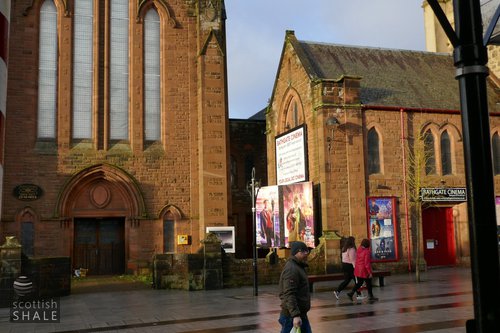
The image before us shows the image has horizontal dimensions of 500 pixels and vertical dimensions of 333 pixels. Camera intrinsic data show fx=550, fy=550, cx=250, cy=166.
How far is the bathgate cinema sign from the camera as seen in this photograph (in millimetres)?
24812

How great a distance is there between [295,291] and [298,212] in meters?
18.9

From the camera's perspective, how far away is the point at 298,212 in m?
25.3

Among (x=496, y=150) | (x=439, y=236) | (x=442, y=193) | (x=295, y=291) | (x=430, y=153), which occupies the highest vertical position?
(x=496, y=150)

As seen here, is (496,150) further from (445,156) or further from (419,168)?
(419,168)

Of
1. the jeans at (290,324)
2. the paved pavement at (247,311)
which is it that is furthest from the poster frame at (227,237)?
the jeans at (290,324)

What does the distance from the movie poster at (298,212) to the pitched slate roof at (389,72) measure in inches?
201

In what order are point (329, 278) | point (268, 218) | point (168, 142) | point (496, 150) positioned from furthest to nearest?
point (268, 218)
point (496, 150)
point (168, 142)
point (329, 278)

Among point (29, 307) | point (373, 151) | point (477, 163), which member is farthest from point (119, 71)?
point (477, 163)

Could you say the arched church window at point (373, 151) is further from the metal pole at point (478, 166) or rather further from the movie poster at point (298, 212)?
the metal pole at point (478, 166)

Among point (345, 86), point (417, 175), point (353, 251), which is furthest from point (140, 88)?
point (353, 251)

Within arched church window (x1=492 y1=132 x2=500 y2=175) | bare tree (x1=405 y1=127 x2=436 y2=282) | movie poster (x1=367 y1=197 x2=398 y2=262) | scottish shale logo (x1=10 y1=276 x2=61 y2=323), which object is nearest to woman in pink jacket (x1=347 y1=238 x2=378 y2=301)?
scottish shale logo (x1=10 y1=276 x2=61 y2=323)

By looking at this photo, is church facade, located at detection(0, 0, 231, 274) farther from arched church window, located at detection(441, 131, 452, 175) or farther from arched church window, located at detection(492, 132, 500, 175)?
arched church window, located at detection(492, 132, 500, 175)

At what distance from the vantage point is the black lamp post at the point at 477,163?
3104mm

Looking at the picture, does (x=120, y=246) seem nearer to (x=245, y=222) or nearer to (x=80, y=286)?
(x=80, y=286)
